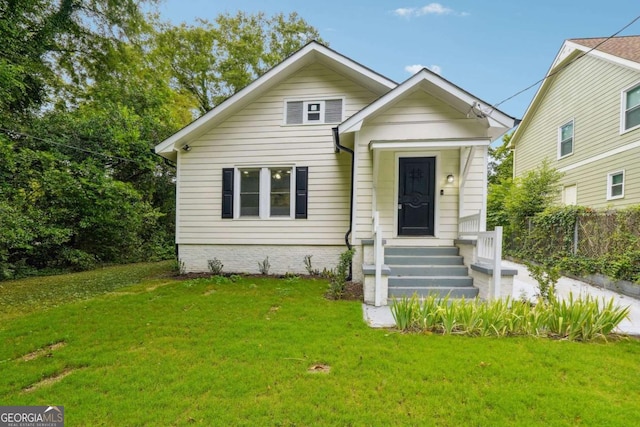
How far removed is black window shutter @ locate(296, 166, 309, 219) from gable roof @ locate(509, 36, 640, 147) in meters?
6.61

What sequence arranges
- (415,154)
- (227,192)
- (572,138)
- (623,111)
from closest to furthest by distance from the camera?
1. (415,154)
2. (227,192)
3. (623,111)
4. (572,138)

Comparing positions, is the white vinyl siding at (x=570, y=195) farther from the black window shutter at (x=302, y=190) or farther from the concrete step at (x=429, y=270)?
the black window shutter at (x=302, y=190)

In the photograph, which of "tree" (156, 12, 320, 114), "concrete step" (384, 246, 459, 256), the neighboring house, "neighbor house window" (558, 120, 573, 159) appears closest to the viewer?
"concrete step" (384, 246, 459, 256)

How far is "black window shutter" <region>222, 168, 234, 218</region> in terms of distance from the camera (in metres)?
7.61

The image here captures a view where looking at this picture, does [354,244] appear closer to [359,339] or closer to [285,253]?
[285,253]

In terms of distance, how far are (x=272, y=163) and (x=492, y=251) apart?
5.30 metres

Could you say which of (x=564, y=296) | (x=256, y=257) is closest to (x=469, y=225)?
(x=564, y=296)

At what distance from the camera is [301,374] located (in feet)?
8.84

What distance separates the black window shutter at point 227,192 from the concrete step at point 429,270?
4465 millimetres

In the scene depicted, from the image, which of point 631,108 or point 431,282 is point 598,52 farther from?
point 431,282

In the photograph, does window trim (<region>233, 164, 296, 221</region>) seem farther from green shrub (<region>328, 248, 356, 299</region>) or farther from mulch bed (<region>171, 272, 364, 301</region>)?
green shrub (<region>328, 248, 356, 299</region>)

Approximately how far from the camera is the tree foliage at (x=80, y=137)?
797 cm

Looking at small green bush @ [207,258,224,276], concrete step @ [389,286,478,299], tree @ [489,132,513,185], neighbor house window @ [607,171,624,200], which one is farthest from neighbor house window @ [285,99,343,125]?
tree @ [489,132,513,185]

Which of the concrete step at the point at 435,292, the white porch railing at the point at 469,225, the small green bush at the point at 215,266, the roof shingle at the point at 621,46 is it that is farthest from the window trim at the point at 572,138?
the small green bush at the point at 215,266
